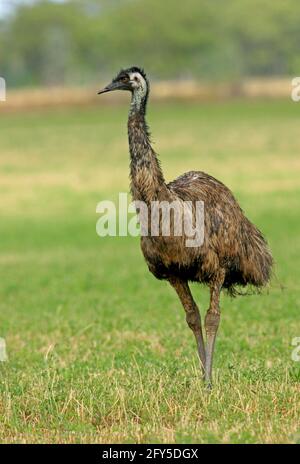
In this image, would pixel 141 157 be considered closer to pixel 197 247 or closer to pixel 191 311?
pixel 197 247

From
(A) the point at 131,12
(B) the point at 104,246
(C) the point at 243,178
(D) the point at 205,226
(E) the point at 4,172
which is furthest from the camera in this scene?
(A) the point at 131,12

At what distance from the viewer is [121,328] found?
14961 millimetres

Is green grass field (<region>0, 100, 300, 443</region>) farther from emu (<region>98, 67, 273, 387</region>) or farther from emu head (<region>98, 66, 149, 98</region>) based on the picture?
emu head (<region>98, 66, 149, 98</region>)

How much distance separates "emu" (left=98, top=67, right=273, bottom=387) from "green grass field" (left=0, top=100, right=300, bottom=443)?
765mm

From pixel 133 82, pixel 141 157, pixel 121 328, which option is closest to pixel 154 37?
pixel 121 328

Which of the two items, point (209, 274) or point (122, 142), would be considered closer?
point (209, 274)

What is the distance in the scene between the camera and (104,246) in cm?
2711

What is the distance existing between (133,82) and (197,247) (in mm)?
1528

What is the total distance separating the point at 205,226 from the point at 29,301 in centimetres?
947

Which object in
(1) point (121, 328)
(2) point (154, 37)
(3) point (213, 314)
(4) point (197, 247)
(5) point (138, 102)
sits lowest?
(3) point (213, 314)

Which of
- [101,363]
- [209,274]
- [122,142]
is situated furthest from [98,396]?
[122,142]

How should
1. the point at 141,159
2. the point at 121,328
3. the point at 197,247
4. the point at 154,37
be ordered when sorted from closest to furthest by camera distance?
the point at 141,159
the point at 197,247
the point at 121,328
the point at 154,37

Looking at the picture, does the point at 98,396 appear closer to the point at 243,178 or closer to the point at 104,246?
the point at 104,246

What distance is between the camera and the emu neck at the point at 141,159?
907 cm
